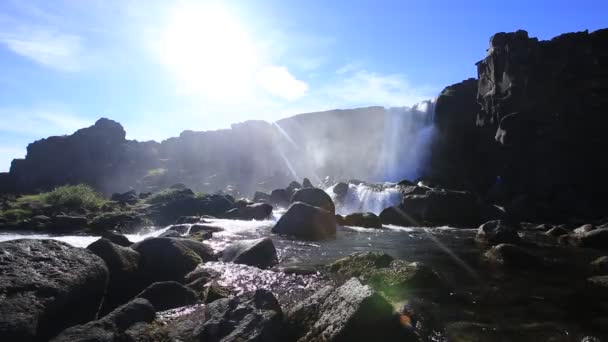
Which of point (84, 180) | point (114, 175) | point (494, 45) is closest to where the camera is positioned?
point (494, 45)

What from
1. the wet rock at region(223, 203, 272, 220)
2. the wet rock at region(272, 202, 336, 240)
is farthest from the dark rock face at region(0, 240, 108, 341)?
the wet rock at region(223, 203, 272, 220)

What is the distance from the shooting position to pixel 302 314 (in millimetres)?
9039

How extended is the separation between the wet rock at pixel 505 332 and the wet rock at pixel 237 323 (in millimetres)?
4370

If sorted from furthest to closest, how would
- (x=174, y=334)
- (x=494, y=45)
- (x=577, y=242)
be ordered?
(x=494, y=45)
(x=577, y=242)
(x=174, y=334)

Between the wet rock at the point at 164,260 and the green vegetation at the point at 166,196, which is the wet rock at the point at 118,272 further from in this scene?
the green vegetation at the point at 166,196

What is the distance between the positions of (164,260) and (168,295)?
12.8ft

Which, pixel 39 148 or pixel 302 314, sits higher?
pixel 39 148

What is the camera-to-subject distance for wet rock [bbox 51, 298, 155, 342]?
759cm

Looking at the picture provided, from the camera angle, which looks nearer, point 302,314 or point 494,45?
point 302,314

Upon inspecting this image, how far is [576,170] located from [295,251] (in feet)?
174

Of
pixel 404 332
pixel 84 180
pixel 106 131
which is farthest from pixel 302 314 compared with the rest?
pixel 106 131

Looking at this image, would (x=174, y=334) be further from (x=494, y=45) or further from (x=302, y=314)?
(x=494, y=45)

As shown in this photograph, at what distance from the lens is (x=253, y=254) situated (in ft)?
57.2

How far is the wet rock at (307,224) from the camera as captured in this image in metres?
28.4
